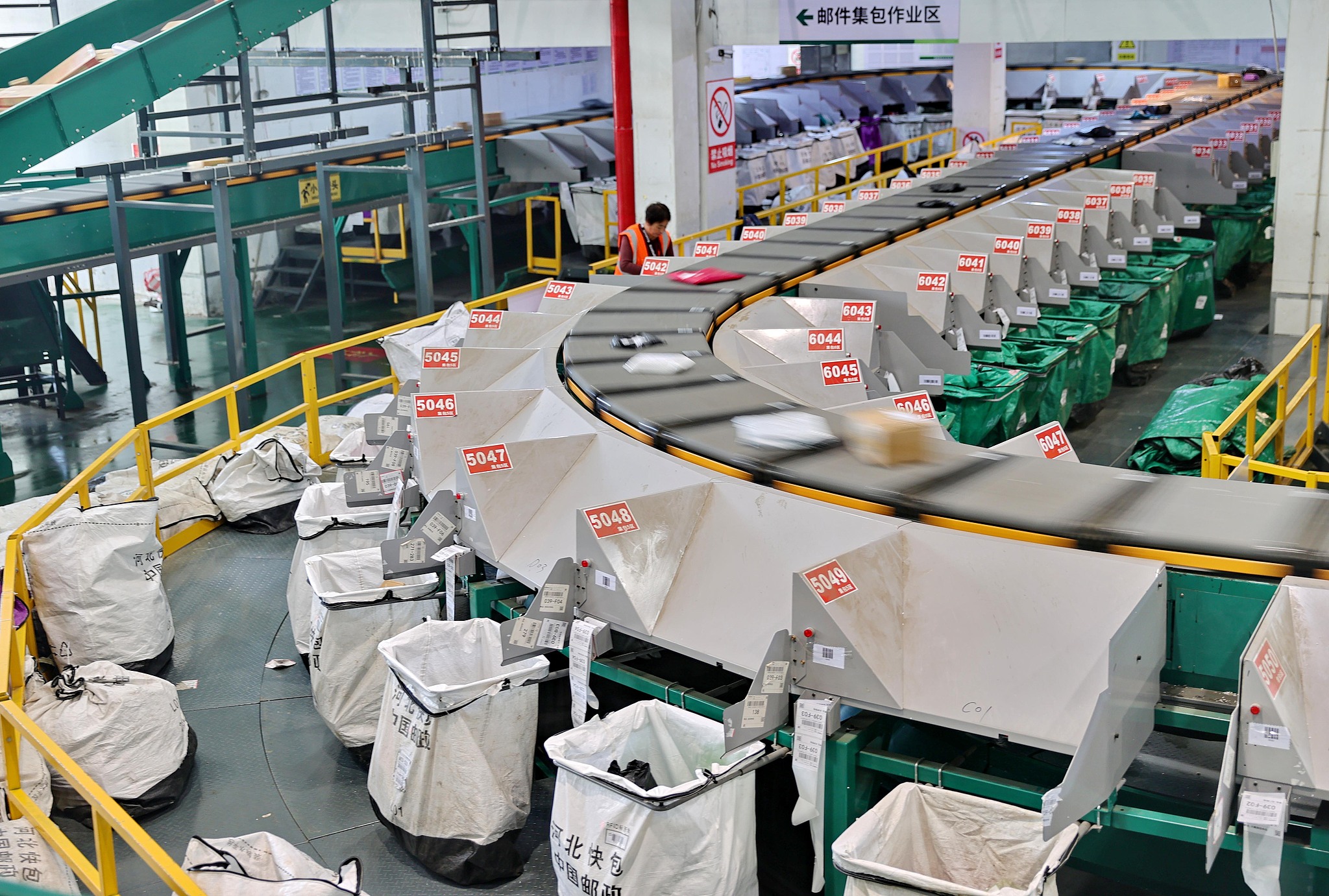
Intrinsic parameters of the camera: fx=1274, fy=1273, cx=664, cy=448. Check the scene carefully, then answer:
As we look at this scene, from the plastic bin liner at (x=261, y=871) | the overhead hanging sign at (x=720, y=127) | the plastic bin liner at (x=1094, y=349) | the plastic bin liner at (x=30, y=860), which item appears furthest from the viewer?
the overhead hanging sign at (x=720, y=127)

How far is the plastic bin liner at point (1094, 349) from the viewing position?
28.7 feet

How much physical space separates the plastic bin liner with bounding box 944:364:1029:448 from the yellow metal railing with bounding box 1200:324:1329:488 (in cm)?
115

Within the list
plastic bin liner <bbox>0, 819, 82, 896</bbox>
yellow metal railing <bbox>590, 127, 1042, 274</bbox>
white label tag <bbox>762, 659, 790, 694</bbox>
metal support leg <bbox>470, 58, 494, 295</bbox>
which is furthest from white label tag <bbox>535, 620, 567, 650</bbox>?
metal support leg <bbox>470, 58, 494, 295</bbox>

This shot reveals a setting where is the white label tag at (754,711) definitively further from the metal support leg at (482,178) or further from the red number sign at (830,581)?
the metal support leg at (482,178)

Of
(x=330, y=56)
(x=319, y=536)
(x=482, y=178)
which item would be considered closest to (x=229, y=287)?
(x=482, y=178)

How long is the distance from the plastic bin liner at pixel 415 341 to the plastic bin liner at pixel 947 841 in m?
5.51

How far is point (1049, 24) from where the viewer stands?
1119cm

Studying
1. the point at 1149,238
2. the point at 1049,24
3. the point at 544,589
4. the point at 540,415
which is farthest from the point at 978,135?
the point at 544,589

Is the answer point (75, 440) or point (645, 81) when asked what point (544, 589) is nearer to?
point (75, 440)

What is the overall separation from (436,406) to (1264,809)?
11.5 feet

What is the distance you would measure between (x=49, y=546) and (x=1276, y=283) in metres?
9.69

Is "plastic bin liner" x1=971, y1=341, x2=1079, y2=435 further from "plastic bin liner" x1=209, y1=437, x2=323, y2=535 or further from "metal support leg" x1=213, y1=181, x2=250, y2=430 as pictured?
"metal support leg" x1=213, y1=181, x2=250, y2=430

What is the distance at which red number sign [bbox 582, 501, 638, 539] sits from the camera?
13.7ft

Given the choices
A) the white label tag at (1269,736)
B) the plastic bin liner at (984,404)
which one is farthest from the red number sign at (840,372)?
the white label tag at (1269,736)
